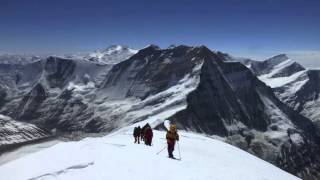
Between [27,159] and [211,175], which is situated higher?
[27,159]

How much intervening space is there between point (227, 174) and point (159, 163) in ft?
16.6

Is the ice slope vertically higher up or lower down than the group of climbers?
lower down

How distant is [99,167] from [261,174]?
1491 centimetres

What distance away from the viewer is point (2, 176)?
27922 mm

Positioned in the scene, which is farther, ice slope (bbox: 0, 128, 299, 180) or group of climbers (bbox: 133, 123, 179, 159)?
group of climbers (bbox: 133, 123, 179, 159)

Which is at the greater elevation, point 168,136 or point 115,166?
point 168,136

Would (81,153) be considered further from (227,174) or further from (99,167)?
(227,174)

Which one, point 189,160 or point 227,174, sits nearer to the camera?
point 227,174

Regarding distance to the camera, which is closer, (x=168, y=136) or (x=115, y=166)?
(x=115, y=166)

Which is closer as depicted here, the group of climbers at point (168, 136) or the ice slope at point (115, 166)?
the ice slope at point (115, 166)

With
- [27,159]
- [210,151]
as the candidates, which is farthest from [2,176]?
[210,151]

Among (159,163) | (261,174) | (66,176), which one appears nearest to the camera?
(66,176)

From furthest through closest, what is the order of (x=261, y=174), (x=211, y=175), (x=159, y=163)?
1. (x=261, y=174)
2. (x=159, y=163)
3. (x=211, y=175)

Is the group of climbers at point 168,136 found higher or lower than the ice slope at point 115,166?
higher
